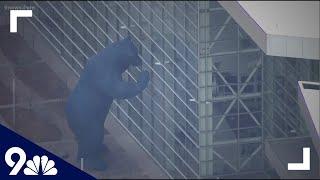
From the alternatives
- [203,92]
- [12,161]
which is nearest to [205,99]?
[203,92]

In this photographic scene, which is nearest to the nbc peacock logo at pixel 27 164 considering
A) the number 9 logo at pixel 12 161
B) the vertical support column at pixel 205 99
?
the number 9 logo at pixel 12 161

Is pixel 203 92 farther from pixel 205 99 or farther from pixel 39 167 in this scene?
pixel 39 167

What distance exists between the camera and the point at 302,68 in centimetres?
2250

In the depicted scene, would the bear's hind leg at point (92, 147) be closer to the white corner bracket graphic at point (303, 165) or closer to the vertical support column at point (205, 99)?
the vertical support column at point (205, 99)

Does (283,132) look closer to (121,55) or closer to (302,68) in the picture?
(302,68)

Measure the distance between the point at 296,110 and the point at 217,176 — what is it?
4.73 feet

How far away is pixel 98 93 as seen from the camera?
861 inches

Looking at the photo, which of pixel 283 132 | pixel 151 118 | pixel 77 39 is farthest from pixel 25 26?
pixel 283 132

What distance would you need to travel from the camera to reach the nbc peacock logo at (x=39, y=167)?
67.0ft

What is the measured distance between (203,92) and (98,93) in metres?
1.49

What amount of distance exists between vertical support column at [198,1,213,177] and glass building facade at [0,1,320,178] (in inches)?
0.5

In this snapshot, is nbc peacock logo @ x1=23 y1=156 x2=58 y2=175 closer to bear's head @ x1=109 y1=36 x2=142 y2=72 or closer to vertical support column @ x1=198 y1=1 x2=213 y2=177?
bear's head @ x1=109 y1=36 x2=142 y2=72

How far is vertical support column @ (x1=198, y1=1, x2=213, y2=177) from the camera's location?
22234mm

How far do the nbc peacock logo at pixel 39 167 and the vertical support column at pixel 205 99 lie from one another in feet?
8.68
